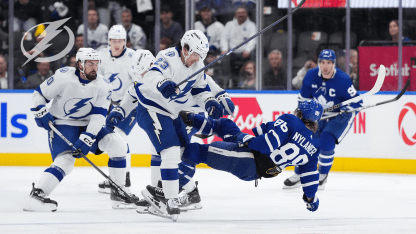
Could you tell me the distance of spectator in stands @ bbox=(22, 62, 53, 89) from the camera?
693 centimetres

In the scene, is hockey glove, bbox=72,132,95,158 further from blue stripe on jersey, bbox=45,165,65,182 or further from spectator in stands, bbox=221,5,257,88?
spectator in stands, bbox=221,5,257,88

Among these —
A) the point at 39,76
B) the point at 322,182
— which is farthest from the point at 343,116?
the point at 39,76

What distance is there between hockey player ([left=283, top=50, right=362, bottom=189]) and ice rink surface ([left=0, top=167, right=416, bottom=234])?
0.60 ft

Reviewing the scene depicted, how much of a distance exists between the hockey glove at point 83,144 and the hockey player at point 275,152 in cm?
67

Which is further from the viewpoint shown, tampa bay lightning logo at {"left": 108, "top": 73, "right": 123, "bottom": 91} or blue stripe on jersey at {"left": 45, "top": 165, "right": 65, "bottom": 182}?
tampa bay lightning logo at {"left": 108, "top": 73, "right": 123, "bottom": 91}

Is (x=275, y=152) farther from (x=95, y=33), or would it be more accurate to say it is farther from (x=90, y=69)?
(x=95, y=33)

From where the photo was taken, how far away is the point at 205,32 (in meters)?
6.99

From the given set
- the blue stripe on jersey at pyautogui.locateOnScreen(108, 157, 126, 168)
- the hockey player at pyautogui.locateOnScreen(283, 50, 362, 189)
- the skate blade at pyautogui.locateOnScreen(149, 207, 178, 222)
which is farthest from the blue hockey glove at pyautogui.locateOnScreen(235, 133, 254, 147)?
the hockey player at pyautogui.locateOnScreen(283, 50, 362, 189)

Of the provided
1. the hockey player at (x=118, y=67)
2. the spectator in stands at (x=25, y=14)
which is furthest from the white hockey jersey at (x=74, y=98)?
the spectator in stands at (x=25, y=14)

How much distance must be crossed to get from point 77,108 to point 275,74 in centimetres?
300

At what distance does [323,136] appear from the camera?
206 inches

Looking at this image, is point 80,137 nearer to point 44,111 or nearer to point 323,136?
point 44,111

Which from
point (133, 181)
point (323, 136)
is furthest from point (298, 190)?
point (133, 181)

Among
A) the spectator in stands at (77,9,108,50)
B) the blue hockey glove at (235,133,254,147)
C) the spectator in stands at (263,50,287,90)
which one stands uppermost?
the spectator in stands at (77,9,108,50)
